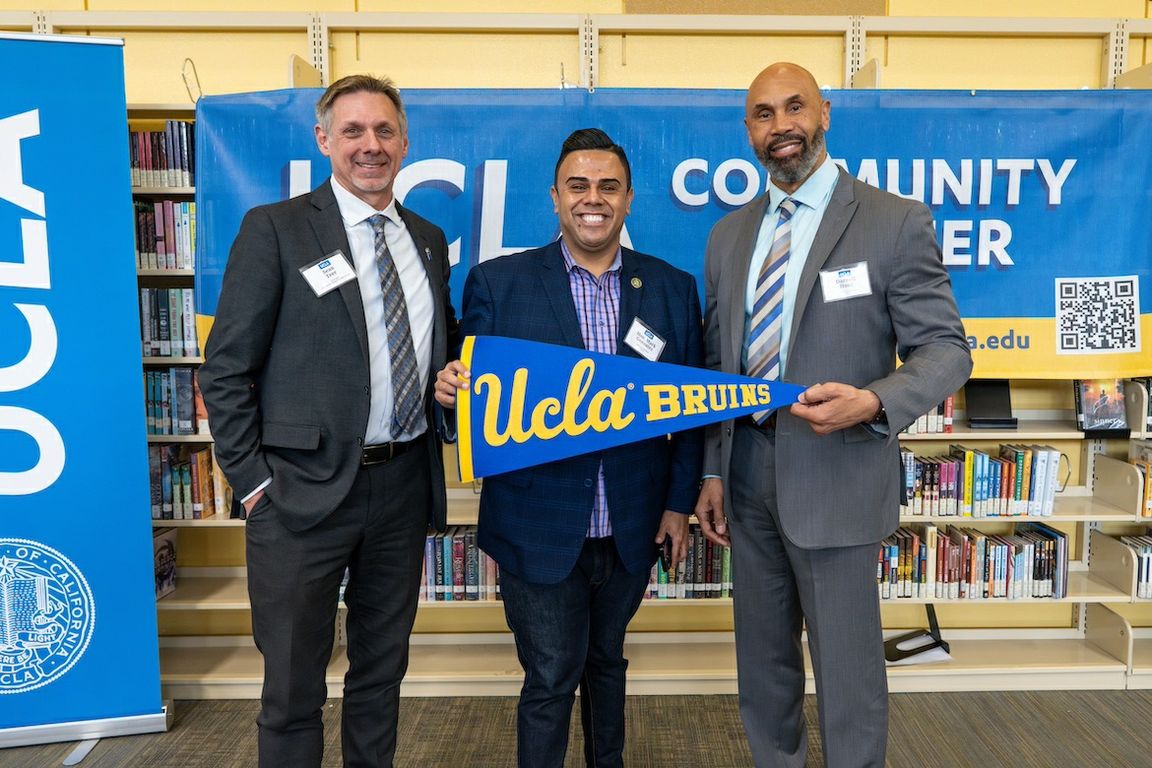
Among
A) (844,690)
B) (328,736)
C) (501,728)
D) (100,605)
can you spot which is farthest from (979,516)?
(100,605)

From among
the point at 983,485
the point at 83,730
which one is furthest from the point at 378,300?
the point at 983,485

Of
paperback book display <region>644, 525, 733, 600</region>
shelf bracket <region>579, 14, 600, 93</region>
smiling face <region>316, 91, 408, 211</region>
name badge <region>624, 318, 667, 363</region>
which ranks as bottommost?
paperback book display <region>644, 525, 733, 600</region>

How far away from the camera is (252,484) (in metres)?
1.98

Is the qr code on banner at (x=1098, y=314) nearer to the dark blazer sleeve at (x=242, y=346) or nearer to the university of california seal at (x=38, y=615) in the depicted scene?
the dark blazer sleeve at (x=242, y=346)

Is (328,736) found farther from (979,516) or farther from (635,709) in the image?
(979,516)

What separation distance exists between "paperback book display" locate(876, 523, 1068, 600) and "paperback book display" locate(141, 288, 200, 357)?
10.3 feet

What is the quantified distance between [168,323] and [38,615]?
1.23 meters

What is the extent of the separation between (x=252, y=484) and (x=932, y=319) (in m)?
1.78

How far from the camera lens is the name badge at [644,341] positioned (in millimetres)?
2045

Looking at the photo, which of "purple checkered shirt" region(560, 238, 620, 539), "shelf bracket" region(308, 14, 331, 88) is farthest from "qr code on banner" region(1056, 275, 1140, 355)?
"shelf bracket" region(308, 14, 331, 88)

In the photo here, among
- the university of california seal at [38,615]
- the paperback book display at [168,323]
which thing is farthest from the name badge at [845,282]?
the university of california seal at [38,615]

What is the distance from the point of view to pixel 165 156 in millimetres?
3209

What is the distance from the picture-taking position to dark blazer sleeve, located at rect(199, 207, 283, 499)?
1.94 meters

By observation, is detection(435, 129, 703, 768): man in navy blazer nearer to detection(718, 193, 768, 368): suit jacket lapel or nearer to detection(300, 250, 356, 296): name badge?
detection(718, 193, 768, 368): suit jacket lapel
